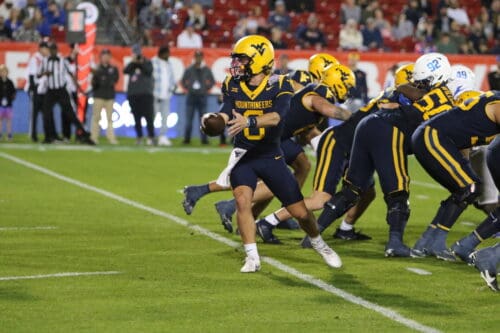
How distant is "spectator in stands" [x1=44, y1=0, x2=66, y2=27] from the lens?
24.0 m

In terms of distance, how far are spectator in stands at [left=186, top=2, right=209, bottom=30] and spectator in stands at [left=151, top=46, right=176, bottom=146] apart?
317 cm

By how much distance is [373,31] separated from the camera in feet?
83.7

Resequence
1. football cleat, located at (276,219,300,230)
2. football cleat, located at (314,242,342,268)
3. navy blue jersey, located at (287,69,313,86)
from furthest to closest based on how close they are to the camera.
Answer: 1. football cleat, located at (276,219,300,230)
2. navy blue jersey, located at (287,69,313,86)
3. football cleat, located at (314,242,342,268)

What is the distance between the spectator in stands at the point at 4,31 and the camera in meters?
23.4

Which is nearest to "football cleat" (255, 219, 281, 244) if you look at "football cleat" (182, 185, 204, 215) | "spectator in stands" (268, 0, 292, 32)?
"football cleat" (182, 185, 204, 215)

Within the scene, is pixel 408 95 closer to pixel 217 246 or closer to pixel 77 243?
pixel 217 246

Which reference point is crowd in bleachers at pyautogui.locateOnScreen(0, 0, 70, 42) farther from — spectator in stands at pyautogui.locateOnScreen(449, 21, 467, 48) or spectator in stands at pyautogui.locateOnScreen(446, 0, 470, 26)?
spectator in stands at pyautogui.locateOnScreen(446, 0, 470, 26)

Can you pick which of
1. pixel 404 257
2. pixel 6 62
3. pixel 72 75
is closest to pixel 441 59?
pixel 404 257

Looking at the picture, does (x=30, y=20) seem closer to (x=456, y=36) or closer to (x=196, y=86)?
(x=196, y=86)

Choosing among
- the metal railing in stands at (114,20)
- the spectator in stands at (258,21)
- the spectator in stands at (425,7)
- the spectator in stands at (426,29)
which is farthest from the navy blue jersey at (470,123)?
the spectator in stands at (425,7)

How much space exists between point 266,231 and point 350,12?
16.5 meters

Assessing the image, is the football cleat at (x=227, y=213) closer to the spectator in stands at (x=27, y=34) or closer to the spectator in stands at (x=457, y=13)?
the spectator in stands at (x=27, y=34)

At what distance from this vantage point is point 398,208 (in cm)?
961

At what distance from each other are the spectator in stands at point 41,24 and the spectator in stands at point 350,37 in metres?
5.87
